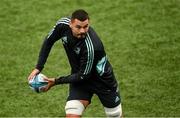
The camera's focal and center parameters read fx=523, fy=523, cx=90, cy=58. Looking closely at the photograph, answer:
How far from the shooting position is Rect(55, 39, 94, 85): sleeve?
6.46 meters

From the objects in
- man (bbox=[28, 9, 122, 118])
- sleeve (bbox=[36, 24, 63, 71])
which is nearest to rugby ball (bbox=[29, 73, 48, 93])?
man (bbox=[28, 9, 122, 118])

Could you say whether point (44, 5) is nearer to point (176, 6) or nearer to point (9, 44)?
point (9, 44)

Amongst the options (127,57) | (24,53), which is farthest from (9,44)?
(127,57)

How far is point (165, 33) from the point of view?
11.1 meters

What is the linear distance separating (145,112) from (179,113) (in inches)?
21.2

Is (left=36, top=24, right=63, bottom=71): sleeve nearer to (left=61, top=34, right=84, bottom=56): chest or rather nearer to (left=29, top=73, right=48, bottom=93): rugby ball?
(left=61, top=34, right=84, bottom=56): chest

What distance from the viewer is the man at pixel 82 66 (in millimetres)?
6461

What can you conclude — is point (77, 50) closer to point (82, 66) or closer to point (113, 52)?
point (82, 66)

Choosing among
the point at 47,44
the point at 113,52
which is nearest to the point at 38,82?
the point at 47,44

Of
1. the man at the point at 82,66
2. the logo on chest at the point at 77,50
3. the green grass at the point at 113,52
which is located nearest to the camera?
the man at the point at 82,66

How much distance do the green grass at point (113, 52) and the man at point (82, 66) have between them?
4.51 ft

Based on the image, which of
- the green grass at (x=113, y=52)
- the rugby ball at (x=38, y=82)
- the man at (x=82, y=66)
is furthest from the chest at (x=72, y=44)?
the green grass at (x=113, y=52)

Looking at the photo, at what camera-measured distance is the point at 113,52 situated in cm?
1031

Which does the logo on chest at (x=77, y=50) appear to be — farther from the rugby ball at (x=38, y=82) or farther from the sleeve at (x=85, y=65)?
the rugby ball at (x=38, y=82)
